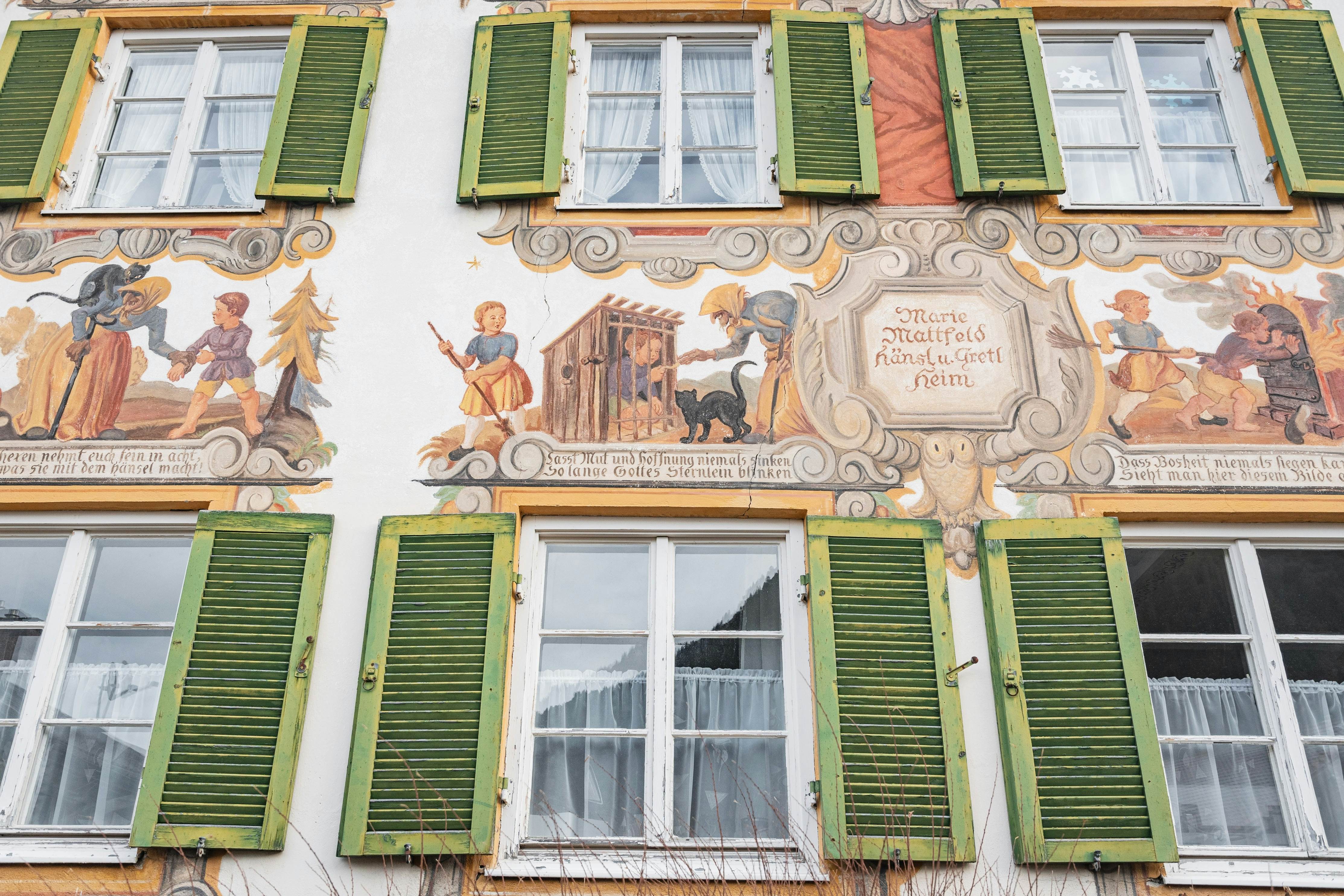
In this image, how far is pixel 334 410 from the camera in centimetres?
585

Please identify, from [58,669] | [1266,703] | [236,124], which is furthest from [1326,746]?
[236,124]

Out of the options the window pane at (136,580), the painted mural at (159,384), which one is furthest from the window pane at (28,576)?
the painted mural at (159,384)

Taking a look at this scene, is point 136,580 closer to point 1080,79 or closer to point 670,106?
point 670,106

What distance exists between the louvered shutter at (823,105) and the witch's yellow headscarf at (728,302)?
58cm

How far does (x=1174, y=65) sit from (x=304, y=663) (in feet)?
16.5

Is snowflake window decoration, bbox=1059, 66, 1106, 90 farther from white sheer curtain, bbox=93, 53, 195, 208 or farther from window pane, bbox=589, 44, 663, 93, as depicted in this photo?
white sheer curtain, bbox=93, 53, 195, 208

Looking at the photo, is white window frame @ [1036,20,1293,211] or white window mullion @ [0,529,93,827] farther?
white window frame @ [1036,20,1293,211]

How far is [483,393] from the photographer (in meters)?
5.89

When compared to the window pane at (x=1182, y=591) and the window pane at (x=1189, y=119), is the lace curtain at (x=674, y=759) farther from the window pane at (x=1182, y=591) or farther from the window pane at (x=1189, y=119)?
the window pane at (x=1189, y=119)

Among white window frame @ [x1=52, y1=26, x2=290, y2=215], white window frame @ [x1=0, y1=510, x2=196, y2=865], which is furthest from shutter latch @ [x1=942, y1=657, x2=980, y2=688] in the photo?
white window frame @ [x1=52, y1=26, x2=290, y2=215]

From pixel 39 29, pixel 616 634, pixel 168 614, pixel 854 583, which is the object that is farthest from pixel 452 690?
pixel 39 29

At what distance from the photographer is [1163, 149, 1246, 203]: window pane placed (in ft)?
21.6

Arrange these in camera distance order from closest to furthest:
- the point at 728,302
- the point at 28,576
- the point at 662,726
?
the point at 662,726 → the point at 28,576 → the point at 728,302

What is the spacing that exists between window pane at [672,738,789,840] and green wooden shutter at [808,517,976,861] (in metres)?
0.20
